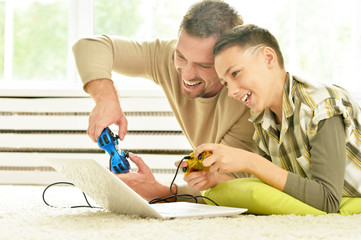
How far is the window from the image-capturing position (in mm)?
3268

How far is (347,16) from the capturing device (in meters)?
3.27

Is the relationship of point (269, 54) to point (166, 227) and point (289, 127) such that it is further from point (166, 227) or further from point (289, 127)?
point (166, 227)

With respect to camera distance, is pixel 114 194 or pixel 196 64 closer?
pixel 114 194

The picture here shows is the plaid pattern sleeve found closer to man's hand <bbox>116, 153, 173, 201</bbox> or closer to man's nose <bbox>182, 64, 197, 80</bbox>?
man's nose <bbox>182, 64, 197, 80</bbox>

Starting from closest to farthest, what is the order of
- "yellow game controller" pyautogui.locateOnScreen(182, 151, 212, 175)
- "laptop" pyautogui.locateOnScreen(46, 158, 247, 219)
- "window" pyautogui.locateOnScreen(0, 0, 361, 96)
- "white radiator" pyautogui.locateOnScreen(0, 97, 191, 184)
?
1. "laptop" pyautogui.locateOnScreen(46, 158, 247, 219)
2. "yellow game controller" pyautogui.locateOnScreen(182, 151, 212, 175)
3. "white radiator" pyautogui.locateOnScreen(0, 97, 191, 184)
4. "window" pyautogui.locateOnScreen(0, 0, 361, 96)

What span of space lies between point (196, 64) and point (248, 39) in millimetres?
260

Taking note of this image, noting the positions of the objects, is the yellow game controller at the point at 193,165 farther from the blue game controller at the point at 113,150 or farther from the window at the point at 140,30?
the window at the point at 140,30

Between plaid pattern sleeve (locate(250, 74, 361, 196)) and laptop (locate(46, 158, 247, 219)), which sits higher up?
plaid pattern sleeve (locate(250, 74, 361, 196))

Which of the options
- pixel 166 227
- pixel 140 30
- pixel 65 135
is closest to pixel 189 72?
pixel 166 227

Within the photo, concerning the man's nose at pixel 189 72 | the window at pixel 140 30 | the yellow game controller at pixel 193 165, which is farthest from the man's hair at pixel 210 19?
the window at pixel 140 30

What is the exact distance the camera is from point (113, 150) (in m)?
1.54

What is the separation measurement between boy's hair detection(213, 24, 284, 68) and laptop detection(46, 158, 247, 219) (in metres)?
0.47

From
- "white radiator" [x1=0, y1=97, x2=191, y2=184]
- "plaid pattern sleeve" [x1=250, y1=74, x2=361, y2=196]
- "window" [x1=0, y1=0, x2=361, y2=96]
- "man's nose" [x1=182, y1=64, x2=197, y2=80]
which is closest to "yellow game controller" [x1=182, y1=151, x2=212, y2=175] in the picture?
"plaid pattern sleeve" [x1=250, y1=74, x2=361, y2=196]

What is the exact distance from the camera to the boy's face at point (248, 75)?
1.47 meters
